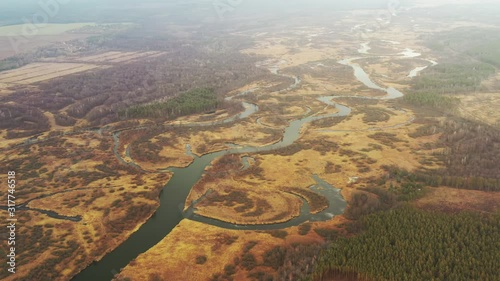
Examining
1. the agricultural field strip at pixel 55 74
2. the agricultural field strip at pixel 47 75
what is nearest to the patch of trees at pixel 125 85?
the agricultural field strip at pixel 55 74

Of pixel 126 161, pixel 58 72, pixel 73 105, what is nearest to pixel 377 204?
pixel 126 161

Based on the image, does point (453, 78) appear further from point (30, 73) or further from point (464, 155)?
point (30, 73)

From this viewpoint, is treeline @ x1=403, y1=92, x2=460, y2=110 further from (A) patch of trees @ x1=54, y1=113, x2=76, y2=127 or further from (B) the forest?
(A) patch of trees @ x1=54, y1=113, x2=76, y2=127

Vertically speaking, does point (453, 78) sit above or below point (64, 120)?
below

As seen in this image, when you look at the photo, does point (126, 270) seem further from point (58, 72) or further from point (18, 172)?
point (58, 72)

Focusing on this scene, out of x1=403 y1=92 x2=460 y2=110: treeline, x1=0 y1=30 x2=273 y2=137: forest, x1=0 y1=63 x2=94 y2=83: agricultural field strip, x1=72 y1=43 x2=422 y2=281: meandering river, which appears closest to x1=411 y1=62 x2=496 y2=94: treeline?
x1=403 y1=92 x2=460 y2=110: treeline

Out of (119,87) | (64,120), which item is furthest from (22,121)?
(119,87)
